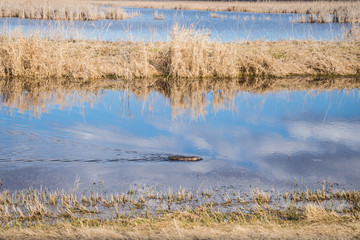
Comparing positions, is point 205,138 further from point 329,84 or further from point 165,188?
point 329,84

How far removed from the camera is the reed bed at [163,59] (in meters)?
14.7

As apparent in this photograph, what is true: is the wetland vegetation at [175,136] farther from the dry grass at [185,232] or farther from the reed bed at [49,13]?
the reed bed at [49,13]

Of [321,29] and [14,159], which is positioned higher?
[321,29]

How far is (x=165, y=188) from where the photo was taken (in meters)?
6.92

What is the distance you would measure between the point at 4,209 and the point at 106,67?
10.0 meters

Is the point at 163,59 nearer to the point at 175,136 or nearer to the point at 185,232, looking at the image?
the point at 175,136

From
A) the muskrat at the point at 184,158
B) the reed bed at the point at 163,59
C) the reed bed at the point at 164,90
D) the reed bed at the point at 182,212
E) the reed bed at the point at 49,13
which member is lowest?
the reed bed at the point at 182,212

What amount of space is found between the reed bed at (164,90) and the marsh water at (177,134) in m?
0.03

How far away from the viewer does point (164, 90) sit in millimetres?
14000

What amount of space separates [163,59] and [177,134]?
6503mm

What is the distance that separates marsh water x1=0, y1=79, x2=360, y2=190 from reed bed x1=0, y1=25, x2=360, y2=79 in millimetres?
674

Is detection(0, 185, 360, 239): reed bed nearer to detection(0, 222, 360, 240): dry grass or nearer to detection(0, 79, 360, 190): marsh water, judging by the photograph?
detection(0, 222, 360, 240): dry grass

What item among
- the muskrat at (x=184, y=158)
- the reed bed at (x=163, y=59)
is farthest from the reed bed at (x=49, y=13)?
the muskrat at (x=184, y=158)

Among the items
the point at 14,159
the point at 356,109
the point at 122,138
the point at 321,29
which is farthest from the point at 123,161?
the point at 321,29
